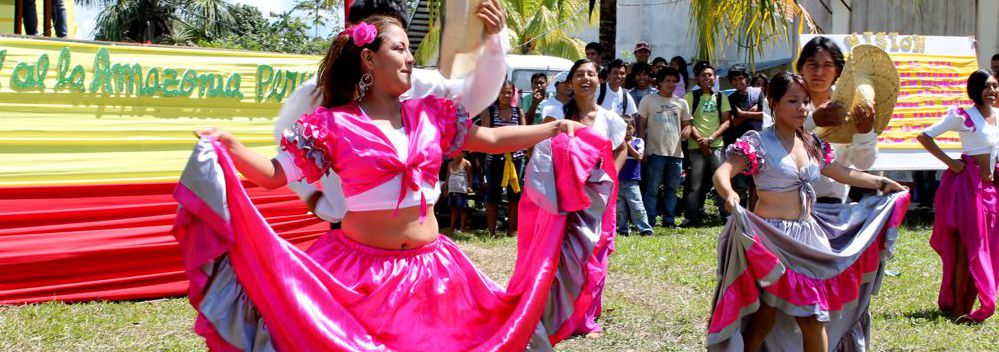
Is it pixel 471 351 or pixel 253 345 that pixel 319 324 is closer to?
pixel 253 345

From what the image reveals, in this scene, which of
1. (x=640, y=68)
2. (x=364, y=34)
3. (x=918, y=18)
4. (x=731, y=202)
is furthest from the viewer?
(x=918, y=18)

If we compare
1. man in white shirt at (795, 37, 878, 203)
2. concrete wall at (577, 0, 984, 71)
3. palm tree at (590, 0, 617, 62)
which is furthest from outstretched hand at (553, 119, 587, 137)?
concrete wall at (577, 0, 984, 71)

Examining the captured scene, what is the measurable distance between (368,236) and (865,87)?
257cm

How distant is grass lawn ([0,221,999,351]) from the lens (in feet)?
18.2

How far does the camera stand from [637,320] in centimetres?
627

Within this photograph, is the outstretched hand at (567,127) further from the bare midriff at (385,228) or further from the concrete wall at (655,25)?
the concrete wall at (655,25)

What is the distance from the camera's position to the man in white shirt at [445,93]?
377cm

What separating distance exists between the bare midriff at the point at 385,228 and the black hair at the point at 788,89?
1977 mm

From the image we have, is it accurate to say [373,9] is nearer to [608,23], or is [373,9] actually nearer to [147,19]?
[608,23]

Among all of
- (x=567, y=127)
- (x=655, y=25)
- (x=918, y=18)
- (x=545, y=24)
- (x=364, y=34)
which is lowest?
(x=567, y=127)

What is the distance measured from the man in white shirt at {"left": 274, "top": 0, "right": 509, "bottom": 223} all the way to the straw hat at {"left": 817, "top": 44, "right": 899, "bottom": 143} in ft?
6.14

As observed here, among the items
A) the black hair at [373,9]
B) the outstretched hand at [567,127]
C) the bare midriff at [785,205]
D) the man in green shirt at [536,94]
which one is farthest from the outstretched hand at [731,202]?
the man in green shirt at [536,94]

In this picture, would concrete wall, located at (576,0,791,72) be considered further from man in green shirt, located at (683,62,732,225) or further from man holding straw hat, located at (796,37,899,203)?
man holding straw hat, located at (796,37,899,203)

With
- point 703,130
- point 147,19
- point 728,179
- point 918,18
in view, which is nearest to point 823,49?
point 728,179
